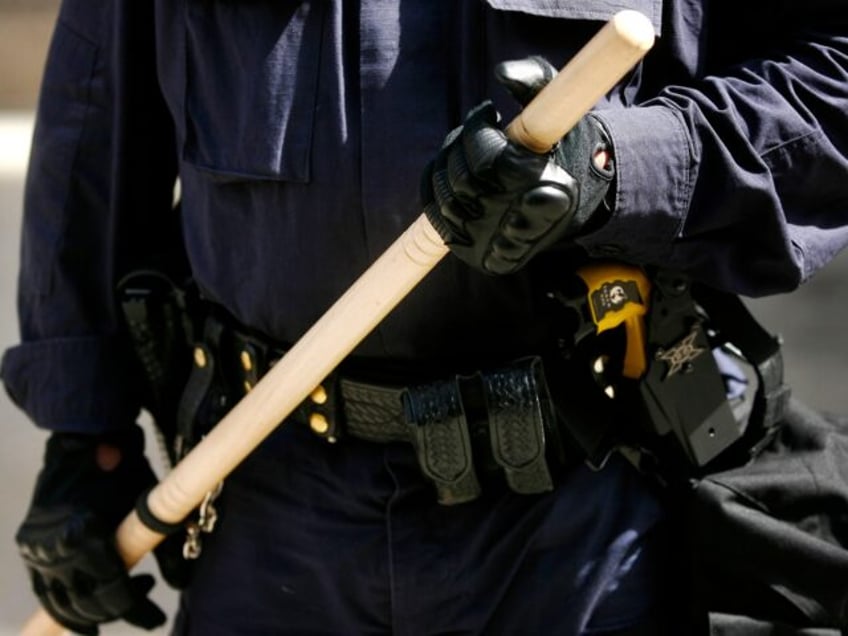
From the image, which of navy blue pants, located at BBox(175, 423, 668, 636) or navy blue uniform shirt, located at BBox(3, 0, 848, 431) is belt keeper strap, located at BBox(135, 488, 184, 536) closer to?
navy blue pants, located at BBox(175, 423, 668, 636)

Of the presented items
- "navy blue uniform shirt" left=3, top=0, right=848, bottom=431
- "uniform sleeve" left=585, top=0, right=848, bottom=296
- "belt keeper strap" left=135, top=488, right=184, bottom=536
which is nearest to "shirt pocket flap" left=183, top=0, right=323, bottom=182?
"navy blue uniform shirt" left=3, top=0, right=848, bottom=431

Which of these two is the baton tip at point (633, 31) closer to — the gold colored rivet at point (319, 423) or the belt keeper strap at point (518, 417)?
the belt keeper strap at point (518, 417)

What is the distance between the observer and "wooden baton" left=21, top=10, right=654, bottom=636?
1.53m

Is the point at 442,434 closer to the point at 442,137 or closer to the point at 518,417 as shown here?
the point at 518,417

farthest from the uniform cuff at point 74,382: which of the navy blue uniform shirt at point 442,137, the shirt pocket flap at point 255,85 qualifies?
the shirt pocket flap at point 255,85

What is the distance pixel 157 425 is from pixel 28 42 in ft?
21.4

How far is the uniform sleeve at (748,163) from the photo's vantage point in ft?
5.77

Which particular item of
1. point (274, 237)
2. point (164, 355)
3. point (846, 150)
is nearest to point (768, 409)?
point (846, 150)

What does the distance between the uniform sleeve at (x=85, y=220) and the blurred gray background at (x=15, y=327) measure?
1.74m

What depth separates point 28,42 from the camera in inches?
333

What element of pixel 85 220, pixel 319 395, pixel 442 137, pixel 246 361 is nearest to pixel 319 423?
pixel 319 395

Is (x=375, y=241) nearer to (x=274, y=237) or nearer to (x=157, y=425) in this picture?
(x=274, y=237)

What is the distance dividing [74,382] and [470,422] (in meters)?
0.70

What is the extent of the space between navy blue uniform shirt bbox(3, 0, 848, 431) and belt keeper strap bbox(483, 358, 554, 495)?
58 millimetres
